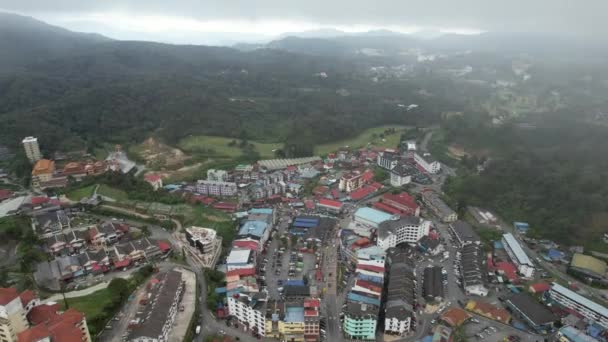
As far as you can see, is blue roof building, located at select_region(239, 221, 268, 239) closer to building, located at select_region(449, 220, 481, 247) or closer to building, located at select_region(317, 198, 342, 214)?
building, located at select_region(317, 198, 342, 214)

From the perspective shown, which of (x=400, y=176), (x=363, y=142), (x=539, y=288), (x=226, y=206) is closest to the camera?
(x=539, y=288)

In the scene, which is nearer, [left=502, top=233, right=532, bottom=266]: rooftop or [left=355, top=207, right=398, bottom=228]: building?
[left=502, top=233, right=532, bottom=266]: rooftop

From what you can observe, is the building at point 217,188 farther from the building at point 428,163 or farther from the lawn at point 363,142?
the building at point 428,163

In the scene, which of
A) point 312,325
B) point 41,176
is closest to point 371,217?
point 312,325

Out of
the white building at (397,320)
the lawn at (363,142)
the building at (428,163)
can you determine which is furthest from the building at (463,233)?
the lawn at (363,142)

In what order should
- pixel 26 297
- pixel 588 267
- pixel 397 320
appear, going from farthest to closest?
pixel 588 267 < pixel 397 320 < pixel 26 297

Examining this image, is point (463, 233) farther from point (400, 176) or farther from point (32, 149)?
point (32, 149)

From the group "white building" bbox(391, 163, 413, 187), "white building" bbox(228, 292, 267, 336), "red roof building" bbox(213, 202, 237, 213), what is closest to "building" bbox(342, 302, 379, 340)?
"white building" bbox(228, 292, 267, 336)
